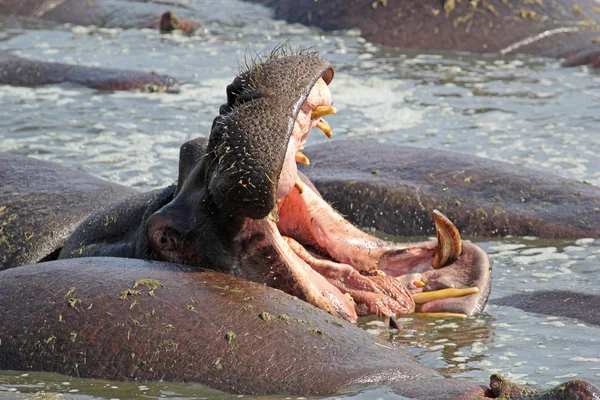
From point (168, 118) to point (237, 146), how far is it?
726 centimetres

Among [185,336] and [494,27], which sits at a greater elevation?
[185,336]

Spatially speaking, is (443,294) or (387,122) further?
(387,122)

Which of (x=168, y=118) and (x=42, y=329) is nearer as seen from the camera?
(x=42, y=329)

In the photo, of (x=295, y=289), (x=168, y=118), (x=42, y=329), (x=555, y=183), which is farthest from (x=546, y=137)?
(x=42, y=329)

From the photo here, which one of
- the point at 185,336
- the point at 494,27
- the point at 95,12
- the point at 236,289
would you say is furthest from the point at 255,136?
the point at 95,12

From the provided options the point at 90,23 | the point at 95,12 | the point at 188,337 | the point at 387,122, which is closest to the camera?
the point at 188,337

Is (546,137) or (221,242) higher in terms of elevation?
(221,242)

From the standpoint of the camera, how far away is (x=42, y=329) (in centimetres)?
419

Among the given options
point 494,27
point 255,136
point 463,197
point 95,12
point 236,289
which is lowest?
point 95,12

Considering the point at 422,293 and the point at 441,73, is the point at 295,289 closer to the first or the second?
the point at 422,293

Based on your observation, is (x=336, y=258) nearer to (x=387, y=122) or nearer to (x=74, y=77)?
(x=387, y=122)

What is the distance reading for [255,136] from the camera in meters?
4.29

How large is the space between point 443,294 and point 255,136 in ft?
4.65

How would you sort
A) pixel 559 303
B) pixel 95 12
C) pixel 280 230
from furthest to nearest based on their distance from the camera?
pixel 95 12, pixel 559 303, pixel 280 230
